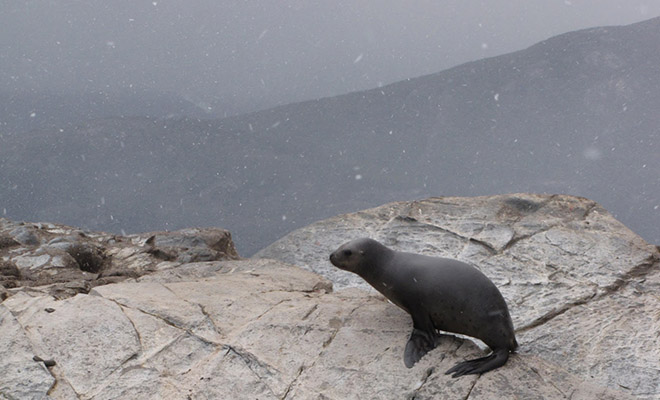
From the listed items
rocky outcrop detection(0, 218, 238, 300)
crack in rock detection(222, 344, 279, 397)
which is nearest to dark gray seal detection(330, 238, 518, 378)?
crack in rock detection(222, 344, 279, 397)

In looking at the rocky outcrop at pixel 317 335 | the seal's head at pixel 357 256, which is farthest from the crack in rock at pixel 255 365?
the seal's head at pixel 357 256

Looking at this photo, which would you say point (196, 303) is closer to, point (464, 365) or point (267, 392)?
point (267, 392)

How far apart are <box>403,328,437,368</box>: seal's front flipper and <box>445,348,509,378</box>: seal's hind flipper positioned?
27 centimetres

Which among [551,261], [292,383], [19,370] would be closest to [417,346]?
[292,383]

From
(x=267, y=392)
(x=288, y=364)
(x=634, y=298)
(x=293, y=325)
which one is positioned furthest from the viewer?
(x=634, y=298)

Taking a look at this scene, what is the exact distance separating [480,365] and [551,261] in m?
3.46

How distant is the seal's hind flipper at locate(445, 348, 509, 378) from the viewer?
4254 millimetres

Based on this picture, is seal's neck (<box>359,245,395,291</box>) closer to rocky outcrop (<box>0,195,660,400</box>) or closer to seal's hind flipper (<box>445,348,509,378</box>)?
rocky outcrop (<box>0,195,660,400</box>)

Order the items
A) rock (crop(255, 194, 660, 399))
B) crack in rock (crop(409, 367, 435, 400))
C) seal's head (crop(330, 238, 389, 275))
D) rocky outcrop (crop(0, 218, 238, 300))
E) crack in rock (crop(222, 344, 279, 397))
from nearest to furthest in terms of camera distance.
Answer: crack in rock (crop(409, 367, 435, 400)) < crack in rock (crop(222, 344, 279, 397)) < rock (crop(255, 194, 660, 399)) < seal's head (crop(330, 238, 389, 275)) < rocky outcrop (crop(0, 218, 238, 300))

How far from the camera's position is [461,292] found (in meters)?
4.61

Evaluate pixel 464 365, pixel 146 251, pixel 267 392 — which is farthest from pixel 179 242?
pixel 464 365

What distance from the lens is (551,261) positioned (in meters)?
7.30

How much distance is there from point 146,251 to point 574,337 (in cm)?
634

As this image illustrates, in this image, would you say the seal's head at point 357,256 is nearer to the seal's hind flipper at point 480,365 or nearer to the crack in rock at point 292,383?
the crack in rock at point 292,383
